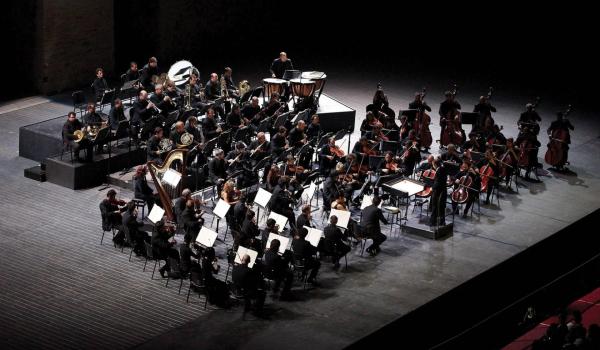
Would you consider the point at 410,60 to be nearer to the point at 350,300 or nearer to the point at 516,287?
the point at 516,287

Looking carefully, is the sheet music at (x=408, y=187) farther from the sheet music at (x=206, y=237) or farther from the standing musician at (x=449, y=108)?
the standing musician at (x=449, y=108)

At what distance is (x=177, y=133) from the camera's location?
2025cm

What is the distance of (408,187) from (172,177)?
4.05 m

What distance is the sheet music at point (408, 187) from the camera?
1848 centimetres

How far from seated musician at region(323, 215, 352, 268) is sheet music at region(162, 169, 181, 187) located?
2794 millimetres

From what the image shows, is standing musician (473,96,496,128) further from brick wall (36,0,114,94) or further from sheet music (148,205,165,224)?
brick wall (36,0,114,94)

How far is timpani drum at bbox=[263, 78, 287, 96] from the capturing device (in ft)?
78.2

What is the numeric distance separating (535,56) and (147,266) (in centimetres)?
1763

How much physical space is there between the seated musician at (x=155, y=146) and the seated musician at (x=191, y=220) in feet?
9.11

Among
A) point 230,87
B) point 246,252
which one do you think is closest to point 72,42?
point 230,87

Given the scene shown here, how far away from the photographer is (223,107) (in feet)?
77.4

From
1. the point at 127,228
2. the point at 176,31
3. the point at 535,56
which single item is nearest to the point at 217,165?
the point at 127,228

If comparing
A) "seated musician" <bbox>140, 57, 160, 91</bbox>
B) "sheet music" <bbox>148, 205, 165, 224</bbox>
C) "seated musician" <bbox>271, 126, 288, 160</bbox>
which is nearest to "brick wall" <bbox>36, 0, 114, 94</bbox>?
"seated musician" <bbox>140, 57, 160, 91</bbox>

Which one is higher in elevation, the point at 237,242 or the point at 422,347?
the point at 237,242
